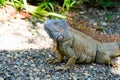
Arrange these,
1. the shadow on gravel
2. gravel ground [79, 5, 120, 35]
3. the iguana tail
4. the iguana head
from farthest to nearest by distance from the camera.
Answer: gravel ground [79, 5, 120, 35] < the iguana tail < the iguana head < the shadow on gravel

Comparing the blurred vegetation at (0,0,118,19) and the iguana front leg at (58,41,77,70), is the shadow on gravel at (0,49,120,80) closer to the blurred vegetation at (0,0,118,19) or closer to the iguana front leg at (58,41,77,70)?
the iguana front leg at (58,41,77,70)

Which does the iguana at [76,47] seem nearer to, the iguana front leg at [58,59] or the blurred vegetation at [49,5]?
the iguana front leg at [58,59]

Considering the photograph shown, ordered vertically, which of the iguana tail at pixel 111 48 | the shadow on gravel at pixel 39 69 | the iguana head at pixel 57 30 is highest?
the iguana head at pixel 57 30

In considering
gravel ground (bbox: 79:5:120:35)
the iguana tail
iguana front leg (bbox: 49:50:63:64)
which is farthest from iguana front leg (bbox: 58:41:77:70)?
gravel ground (bbox: 79:5:120:35)

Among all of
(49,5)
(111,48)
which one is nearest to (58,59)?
(111,48)

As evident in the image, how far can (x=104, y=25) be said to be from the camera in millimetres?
7699

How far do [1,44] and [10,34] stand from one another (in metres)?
0.47

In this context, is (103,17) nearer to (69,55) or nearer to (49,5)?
(49,5)

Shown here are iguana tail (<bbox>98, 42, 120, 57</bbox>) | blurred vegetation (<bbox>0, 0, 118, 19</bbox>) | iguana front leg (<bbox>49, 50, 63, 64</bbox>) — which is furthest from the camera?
blurred vegetation (<bbox>0, 0, 118, 19</bbox>)

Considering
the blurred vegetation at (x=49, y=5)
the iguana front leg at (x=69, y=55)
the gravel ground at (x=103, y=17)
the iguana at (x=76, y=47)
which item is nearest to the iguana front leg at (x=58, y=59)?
the iguana at (x=76, y=47)

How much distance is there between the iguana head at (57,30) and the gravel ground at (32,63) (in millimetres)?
386

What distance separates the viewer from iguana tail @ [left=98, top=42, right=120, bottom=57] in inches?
226

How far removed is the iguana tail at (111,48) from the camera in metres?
5.73

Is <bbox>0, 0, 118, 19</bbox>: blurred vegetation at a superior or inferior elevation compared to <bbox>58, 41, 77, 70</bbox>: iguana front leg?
superior
